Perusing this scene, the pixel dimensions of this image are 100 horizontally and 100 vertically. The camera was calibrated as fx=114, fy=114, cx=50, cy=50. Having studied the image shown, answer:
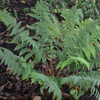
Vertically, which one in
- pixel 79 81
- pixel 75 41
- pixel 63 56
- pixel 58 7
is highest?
pixel 58 7

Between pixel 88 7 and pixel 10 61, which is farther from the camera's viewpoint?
pixel 88 7

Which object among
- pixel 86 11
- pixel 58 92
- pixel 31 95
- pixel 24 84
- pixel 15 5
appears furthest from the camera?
pixel 86 11

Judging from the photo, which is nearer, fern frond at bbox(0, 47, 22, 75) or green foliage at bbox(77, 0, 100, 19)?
fern frond at bbox(0, 47, 22, 75)

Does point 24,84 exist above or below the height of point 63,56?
below

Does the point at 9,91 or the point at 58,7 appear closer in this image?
the point at 9,91

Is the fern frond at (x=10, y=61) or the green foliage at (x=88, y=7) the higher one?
→ the green foliage at (x=88, y=7)

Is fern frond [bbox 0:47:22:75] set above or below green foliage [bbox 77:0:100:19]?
below

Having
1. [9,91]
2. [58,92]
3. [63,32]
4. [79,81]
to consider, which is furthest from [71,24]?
[9,91]

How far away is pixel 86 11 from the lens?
368 cm

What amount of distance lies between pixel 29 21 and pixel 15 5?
0.78 metres

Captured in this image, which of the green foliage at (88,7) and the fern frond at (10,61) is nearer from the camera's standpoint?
the fern frond at (10,61)

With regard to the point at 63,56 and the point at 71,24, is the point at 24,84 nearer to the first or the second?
the point at 63,56

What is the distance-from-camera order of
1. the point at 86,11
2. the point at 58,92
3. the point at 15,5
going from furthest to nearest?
the point at 86,11
the point at 15,5
the point at 58,92

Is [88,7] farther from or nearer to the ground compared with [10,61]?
farther from the ground
